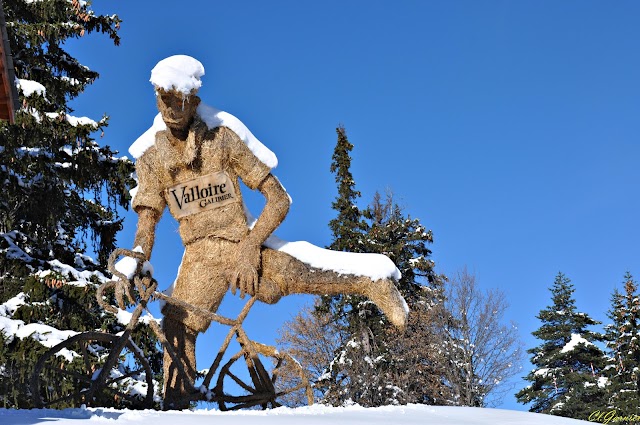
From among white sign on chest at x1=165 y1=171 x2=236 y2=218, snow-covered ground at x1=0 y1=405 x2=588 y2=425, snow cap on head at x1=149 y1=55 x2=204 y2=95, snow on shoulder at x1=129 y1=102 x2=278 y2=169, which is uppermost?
snow cap on head at x1=149 y1=55 x2=204 y2=95

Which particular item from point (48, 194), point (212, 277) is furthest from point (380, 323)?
point (212, 277)

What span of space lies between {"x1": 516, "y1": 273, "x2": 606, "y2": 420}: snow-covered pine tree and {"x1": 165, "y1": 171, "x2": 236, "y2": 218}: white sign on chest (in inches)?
781

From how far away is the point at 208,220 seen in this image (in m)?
5.56

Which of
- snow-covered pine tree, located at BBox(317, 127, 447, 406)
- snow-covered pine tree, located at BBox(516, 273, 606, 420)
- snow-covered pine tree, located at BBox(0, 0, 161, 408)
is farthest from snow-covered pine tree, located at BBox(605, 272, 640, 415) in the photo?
snow-covered pine tree, located at BBox(0, 0, 161, 408)

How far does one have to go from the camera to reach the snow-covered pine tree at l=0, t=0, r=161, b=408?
10.1 meters

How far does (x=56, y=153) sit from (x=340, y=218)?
1246 cm

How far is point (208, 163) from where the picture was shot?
18.2ft

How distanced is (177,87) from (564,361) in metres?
21.9

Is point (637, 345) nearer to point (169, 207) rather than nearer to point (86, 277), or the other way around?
point (86, 277)

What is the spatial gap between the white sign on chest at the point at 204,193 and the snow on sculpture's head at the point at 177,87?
41 centimetres

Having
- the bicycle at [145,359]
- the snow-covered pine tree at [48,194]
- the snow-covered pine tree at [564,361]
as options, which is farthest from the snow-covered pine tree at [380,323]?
the bicycle at [145,359]

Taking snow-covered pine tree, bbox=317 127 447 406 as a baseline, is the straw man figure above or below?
below

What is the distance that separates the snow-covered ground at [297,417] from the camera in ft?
10.6

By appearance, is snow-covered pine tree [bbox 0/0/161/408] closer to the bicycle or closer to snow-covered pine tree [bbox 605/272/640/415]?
the bicycle
